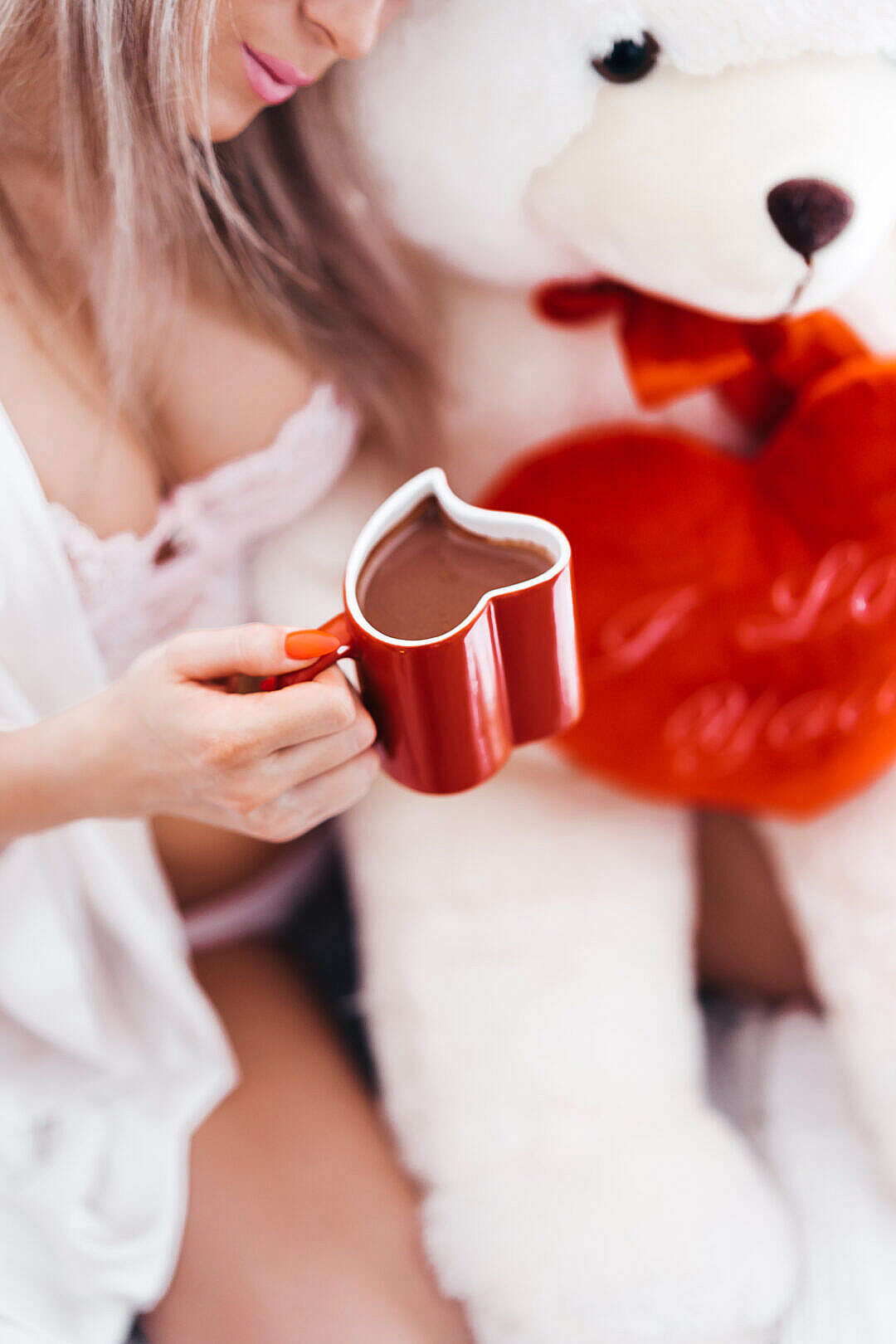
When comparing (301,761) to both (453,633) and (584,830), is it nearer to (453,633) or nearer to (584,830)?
(453,633)

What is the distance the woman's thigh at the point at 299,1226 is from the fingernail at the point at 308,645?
427 millimetres

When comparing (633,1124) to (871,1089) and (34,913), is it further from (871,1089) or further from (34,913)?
(34,913)

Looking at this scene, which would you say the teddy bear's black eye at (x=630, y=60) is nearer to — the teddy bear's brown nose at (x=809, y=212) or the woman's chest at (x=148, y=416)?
the teddy bear's brown nose at (x=809, y=212)

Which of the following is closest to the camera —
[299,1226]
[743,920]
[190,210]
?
[190,210]

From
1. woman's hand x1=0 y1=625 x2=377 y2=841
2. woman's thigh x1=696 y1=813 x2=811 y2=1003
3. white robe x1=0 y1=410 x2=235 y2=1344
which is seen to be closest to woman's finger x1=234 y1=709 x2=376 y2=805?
woman's hand x1=0 y1=625 x2=377 y2=841

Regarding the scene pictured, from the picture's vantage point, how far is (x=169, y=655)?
50cm

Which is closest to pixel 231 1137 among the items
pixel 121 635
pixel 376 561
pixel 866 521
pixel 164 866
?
pixel 164 866

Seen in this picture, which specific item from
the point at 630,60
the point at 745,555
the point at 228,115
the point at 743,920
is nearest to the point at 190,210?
the point at 228,115

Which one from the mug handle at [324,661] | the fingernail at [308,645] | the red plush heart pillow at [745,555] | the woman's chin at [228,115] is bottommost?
the red plush heart pillow at [745,555]

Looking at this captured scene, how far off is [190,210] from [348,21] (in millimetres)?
135

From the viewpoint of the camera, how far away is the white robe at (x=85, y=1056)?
2.09 ft

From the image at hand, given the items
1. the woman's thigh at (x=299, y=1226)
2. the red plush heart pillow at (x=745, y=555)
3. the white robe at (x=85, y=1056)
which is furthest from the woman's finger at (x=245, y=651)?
the woman's thigh at (x=299, y=1226)

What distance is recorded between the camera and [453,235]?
0.60 metres

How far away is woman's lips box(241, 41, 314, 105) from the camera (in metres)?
0.51
